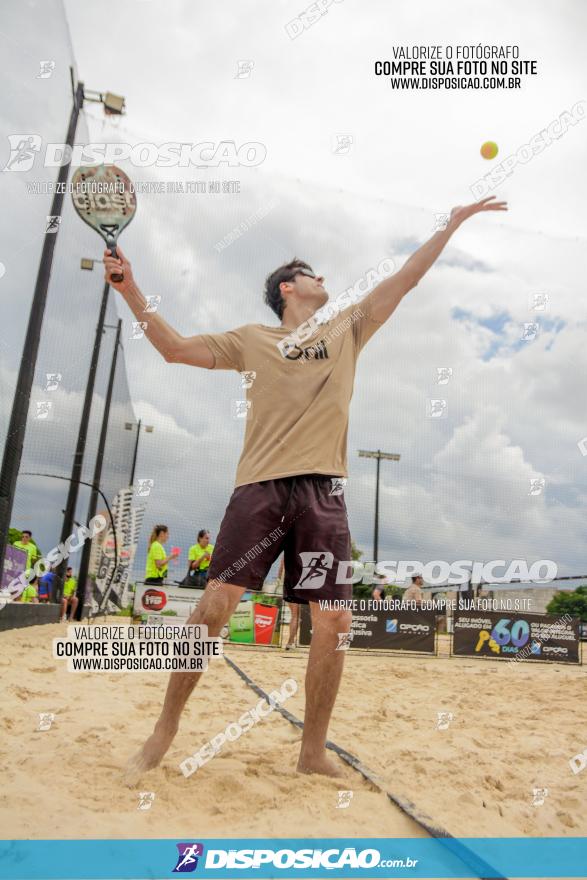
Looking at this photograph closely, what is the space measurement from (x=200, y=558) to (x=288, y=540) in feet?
21.1

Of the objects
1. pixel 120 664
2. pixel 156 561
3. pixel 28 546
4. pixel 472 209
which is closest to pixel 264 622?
pixel 156 561

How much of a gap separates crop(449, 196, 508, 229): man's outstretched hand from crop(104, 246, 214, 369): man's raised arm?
1.04 metres

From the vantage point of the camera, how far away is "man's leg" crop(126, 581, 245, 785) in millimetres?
1913

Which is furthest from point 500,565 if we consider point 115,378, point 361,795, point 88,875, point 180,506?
point 115,378

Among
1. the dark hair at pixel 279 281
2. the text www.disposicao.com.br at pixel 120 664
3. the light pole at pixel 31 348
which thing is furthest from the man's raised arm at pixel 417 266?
the light pole at pixel 31 348

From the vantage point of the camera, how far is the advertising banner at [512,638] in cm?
938

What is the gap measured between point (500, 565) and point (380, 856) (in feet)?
21.9

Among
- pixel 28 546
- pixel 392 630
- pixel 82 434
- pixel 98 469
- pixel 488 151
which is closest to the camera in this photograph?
pixel 488 151

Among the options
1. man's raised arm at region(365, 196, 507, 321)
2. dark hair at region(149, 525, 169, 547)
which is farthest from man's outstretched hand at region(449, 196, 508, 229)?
dark hair at region(149, 525, 169, 547)

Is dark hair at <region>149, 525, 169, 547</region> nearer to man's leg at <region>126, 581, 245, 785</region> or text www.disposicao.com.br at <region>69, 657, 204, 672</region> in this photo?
text www.disposicao.com.br at <region>69, 657, 204, 672</region>

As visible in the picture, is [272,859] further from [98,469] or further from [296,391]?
[98,469]

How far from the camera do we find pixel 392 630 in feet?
31.0

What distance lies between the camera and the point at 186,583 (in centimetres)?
846

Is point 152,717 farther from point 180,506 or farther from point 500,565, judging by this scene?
point 500,565
